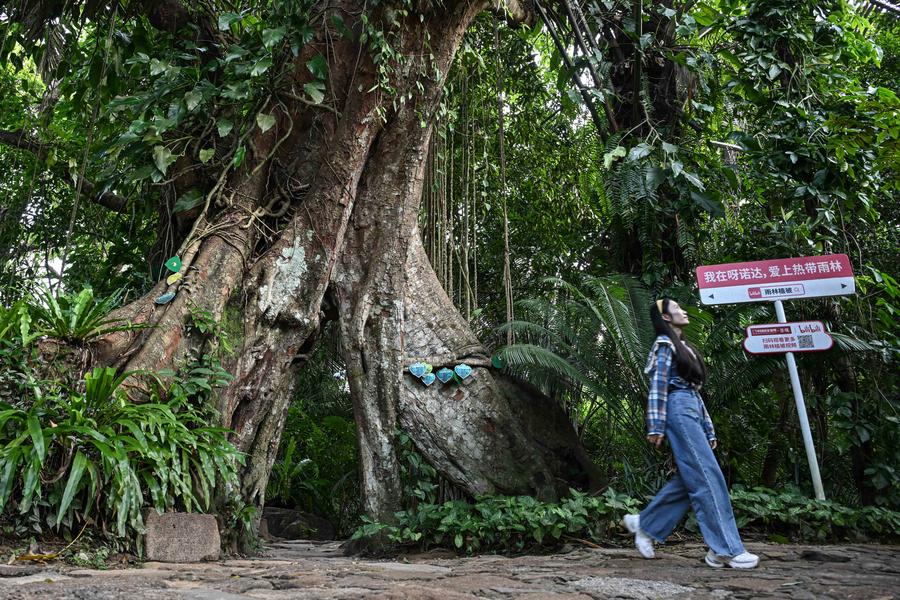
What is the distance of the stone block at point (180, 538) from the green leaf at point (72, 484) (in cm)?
42

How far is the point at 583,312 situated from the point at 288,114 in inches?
107

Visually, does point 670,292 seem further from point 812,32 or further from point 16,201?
point 16,201

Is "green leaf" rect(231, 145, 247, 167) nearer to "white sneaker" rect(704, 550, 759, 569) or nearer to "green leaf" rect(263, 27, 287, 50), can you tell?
"green leaf" rect(263, 27, 287, 50)

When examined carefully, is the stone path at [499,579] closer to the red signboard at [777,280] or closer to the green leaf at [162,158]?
the red signboard at [777,280]

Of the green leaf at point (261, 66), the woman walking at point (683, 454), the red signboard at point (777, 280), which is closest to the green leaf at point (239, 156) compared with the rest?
the green leaf at point (261, 66)

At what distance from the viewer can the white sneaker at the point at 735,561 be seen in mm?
3385

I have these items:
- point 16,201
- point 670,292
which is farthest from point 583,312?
point 16,201

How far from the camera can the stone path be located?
8.57ft

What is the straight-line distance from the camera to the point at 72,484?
3266 millimetres

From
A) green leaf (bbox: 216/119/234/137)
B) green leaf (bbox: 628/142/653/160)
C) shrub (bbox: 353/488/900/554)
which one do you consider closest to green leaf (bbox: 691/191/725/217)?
green leaf (bbox: 628/142/653/160)

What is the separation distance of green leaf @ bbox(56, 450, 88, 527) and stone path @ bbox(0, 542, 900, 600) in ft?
0.89

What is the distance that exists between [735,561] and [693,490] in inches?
14.4

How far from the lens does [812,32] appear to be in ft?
18.7

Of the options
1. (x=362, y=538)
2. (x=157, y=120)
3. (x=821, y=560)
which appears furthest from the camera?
(x=362, y=538)
